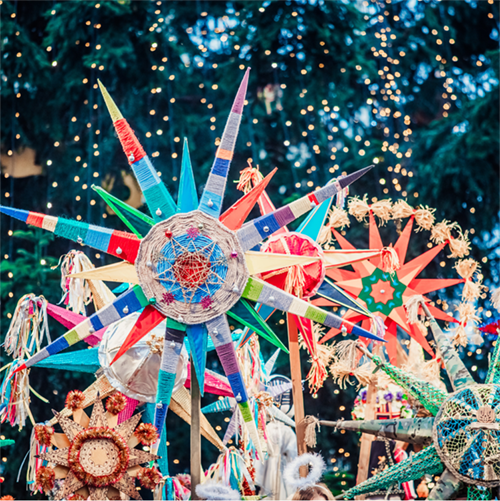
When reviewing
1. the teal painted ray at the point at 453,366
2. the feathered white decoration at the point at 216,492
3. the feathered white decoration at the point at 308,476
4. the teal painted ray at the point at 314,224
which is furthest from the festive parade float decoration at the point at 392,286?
the feathered white decoration at the point at 216,492

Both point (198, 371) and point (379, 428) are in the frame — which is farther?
point (379, 428)

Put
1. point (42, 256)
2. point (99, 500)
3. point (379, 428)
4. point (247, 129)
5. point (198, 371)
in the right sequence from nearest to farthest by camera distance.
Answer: point (99, 500) → point (198, 371) → point (379, 428) → point (42, 256) → point (247, 129)

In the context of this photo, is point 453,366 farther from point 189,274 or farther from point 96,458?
point 96,458

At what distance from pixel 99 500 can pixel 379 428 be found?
1.12 meters

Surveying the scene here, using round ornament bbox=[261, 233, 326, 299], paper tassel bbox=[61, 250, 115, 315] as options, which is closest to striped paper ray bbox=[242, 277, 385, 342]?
round ornament bbox=[261, 233, 326, 299]

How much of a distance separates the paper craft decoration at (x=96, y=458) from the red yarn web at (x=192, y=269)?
553mm

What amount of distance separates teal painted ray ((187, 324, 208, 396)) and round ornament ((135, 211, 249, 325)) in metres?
0.04

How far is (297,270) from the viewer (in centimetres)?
294

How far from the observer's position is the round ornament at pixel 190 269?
267 centimetres

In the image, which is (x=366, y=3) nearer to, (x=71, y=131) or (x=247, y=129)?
(x=247, y=129)

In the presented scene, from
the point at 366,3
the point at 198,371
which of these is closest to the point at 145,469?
the point at 198,371

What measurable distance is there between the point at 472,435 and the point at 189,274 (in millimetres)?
1161

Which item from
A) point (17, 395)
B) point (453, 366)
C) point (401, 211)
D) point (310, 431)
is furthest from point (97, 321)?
point (401, 211)

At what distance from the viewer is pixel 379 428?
283 centimetres
